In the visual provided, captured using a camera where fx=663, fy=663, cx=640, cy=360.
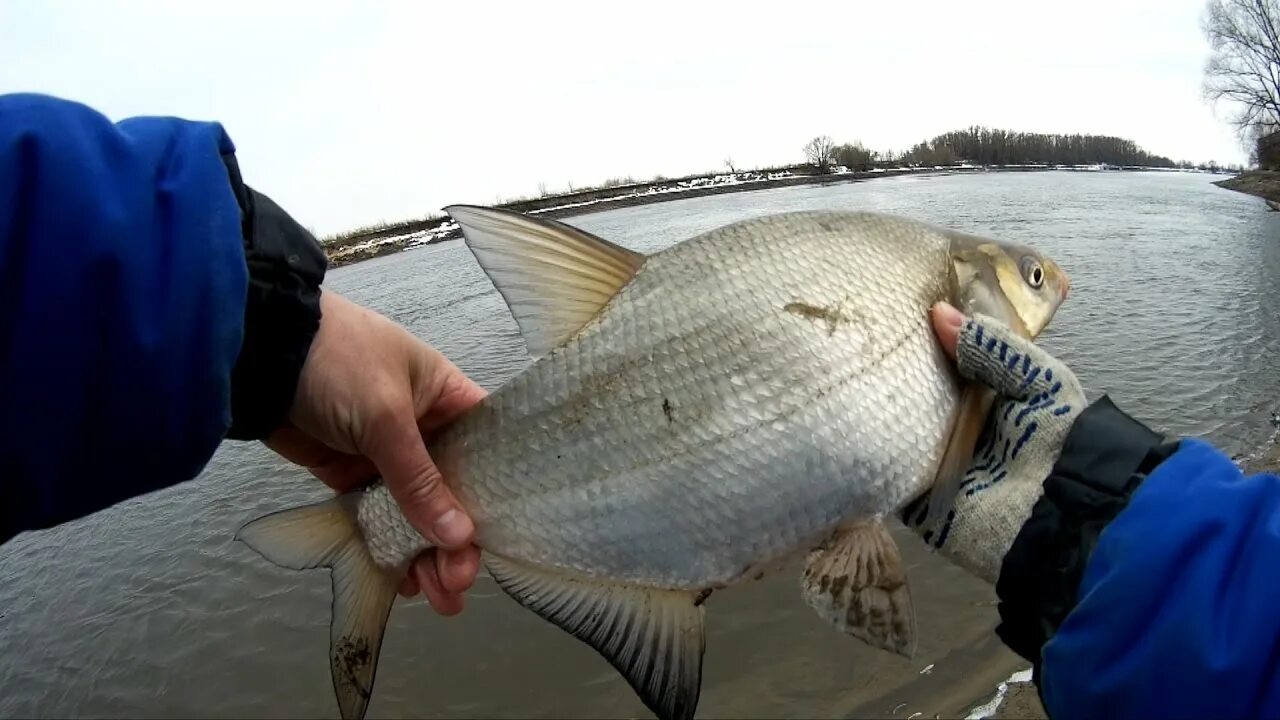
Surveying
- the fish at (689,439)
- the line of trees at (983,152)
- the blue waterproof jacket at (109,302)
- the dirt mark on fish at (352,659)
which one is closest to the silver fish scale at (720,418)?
the fish at (689,439)

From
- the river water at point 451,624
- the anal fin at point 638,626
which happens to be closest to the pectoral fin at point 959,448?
the anal fin at point 638,626

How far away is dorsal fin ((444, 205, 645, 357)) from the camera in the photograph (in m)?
2.12

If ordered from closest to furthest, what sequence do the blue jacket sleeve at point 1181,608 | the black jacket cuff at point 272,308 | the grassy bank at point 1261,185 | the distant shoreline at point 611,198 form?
1. the blue jacket sleeve at point 1181,608
2. the black jacket cuff at point 272,308
3. the grassy bank at point 1261,185
4. the distant shoreline at point 611,198

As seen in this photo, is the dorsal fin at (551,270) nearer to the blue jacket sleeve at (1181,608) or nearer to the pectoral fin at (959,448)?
the pectoral fin at (959,448)

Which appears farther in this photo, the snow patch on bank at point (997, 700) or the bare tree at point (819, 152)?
the bare tree at point (819, 152)

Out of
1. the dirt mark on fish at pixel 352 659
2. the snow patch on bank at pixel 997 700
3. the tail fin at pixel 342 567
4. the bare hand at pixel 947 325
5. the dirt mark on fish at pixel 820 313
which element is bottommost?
the snow patch on bank at pixel 997 700

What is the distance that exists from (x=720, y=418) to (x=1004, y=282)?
44.9 inches

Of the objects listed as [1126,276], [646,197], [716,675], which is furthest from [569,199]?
[716,675]

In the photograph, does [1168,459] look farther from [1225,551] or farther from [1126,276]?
[1126,276]

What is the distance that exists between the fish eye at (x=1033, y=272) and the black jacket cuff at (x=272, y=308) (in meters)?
2.23

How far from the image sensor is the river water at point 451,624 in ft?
13.0

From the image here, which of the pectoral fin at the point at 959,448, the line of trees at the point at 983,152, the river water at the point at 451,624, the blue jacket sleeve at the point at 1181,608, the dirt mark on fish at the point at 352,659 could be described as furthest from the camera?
the line of trees at the point at 983,152

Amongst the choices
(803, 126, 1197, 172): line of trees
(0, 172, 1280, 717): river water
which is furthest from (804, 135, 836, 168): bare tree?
(0, 172, 1280, 717): river water

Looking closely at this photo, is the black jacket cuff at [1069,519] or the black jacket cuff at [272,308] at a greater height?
the black jacket cuff at [272,308]
